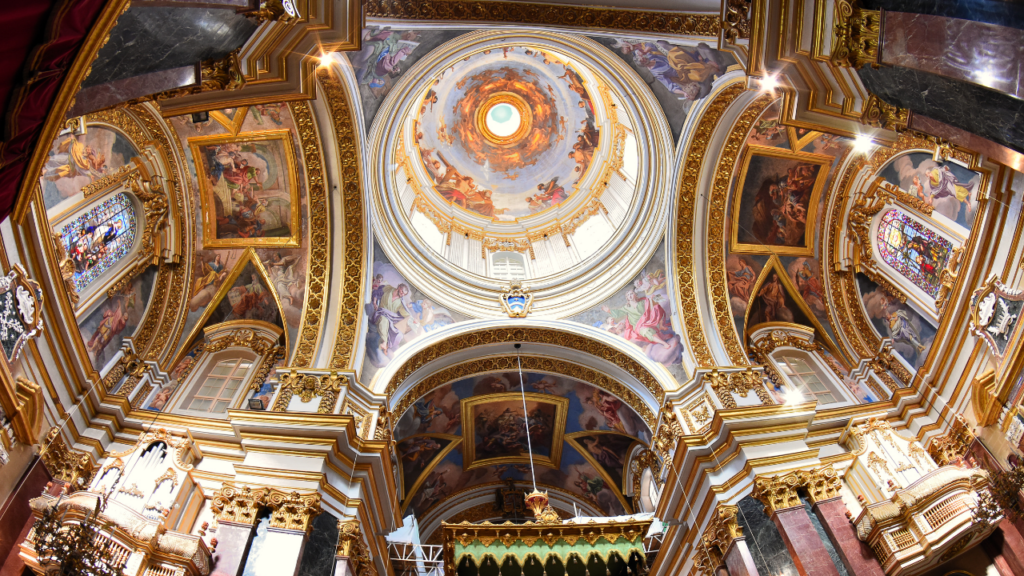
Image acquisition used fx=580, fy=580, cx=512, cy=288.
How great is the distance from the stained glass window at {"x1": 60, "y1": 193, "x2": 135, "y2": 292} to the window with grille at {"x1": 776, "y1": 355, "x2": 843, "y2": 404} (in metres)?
12.9

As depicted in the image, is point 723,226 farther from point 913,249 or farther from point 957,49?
point 957,49

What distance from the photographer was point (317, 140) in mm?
11773

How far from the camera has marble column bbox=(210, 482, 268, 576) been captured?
24.3 feet

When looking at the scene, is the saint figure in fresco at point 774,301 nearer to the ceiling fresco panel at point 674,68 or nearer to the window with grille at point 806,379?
the window with grille at point 806,379

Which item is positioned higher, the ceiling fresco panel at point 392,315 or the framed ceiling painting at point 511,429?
the ceiling fresco panel at point 392,315

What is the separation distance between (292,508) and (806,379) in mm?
10024

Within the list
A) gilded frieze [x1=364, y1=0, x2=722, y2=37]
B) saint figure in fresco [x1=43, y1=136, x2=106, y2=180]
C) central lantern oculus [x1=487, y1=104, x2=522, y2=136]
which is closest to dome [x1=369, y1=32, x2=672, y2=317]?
central lantern oculus [x1=487, y1=104, x2=522, y2=136]

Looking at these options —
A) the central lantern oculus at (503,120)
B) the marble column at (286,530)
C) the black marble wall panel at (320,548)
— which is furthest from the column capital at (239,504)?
the central lantern oculus at (503,120)

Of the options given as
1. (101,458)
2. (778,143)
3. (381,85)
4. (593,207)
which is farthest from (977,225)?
(101,458)

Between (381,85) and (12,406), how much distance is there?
338 inches

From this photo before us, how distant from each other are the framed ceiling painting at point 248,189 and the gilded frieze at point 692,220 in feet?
27.8

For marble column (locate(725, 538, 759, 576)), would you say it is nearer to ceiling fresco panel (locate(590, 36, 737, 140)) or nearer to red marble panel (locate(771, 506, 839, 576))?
red marble panel (locate(771, 506, 839, 576))

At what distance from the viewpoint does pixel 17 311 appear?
7.38 m

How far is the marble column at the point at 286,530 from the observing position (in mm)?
7367
